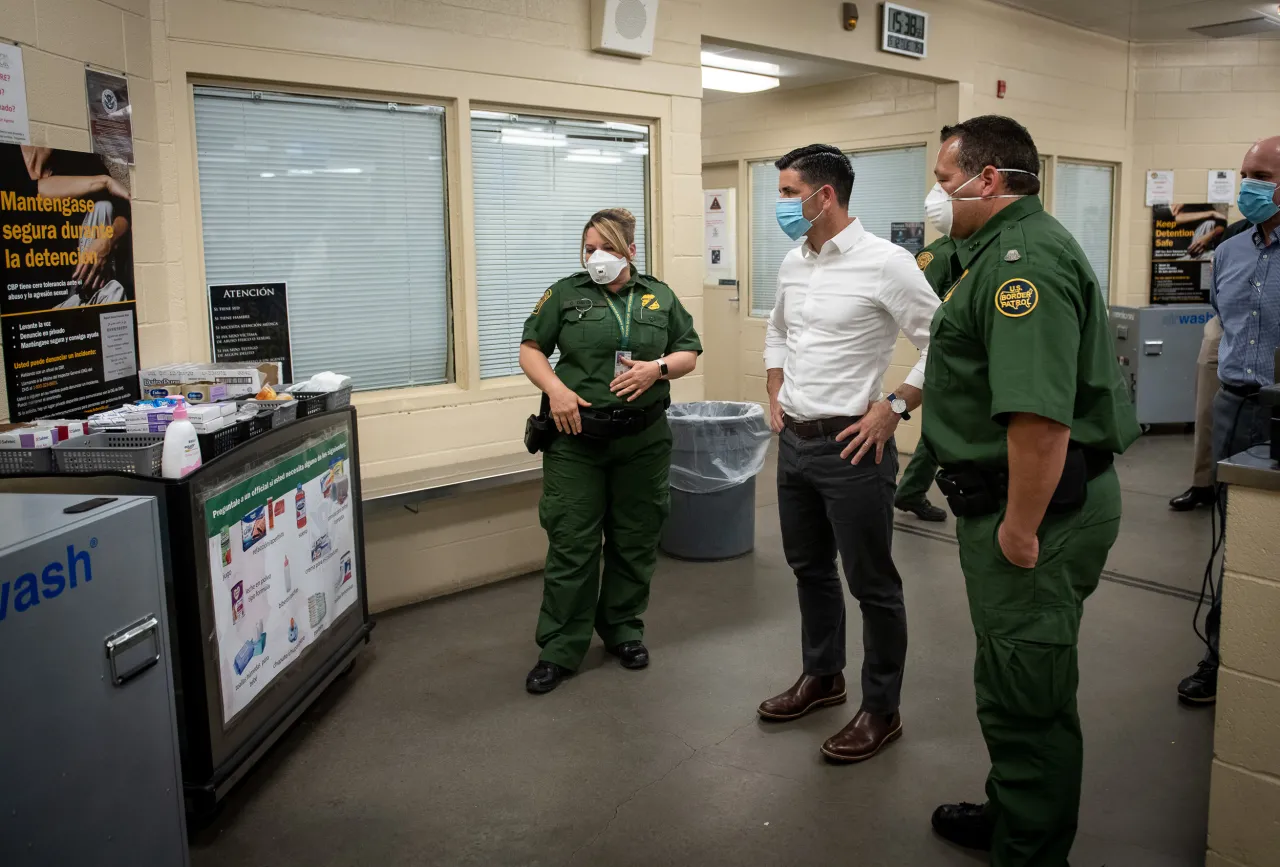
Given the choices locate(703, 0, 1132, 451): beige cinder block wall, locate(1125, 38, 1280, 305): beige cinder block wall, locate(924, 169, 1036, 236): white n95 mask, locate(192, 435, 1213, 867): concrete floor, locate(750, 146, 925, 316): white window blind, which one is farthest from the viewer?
locate(1125, 38, 1280, 305): beige cinder block wall

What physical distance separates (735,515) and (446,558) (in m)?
1.36

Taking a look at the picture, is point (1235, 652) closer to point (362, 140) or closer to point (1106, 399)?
point (1106, 399)

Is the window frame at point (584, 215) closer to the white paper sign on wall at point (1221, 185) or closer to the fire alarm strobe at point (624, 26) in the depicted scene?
the fire alarm strobe at point (624, 26)

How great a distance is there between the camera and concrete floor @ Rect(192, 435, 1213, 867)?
2.41 metres

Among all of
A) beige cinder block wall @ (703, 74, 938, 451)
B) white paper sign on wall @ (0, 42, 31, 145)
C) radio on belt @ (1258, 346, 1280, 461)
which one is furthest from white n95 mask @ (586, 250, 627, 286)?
beige cinder block wall @ (703, 74, 938, 451)

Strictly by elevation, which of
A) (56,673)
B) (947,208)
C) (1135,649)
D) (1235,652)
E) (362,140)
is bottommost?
(1135,649)

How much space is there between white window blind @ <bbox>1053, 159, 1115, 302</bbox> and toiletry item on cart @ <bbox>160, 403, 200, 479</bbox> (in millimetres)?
6809

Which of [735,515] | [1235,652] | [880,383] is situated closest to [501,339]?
[735,515]

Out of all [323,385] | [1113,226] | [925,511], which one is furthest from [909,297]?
[1113,226]

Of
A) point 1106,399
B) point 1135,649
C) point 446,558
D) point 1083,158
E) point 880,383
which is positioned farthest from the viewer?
point 1083,158

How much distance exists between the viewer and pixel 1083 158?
7.52m

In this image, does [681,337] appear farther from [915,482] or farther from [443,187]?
[915,482]

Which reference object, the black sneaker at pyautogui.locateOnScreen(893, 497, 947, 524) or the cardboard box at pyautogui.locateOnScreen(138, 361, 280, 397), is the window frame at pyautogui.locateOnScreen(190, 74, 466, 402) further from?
the black sneaker at pyautogui.locateOnScreen(893, 497, 947, 524)

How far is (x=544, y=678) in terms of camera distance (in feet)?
10.7
